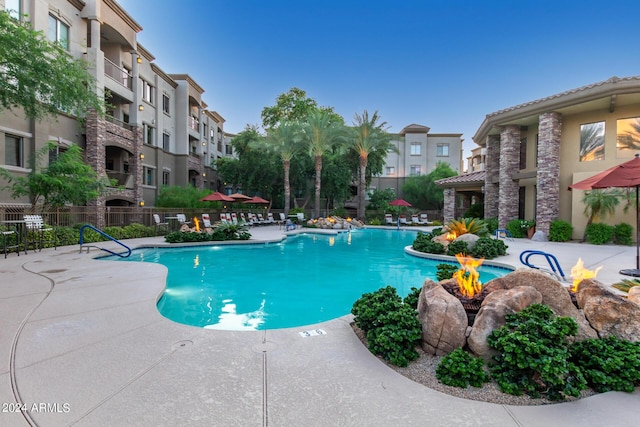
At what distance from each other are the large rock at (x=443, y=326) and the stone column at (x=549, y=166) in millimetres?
14972

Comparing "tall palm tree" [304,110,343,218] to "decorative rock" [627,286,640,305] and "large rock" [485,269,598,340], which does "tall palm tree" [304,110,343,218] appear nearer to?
"large rock" [485,269,598,340]

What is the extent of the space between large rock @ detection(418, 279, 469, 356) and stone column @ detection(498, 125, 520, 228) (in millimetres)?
16843

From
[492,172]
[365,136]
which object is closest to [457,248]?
[492,172]

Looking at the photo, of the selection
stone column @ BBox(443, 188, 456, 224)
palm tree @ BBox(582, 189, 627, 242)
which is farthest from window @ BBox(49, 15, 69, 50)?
stone column @ BBox(443, 188, 456, 224)

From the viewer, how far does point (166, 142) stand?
2750cm

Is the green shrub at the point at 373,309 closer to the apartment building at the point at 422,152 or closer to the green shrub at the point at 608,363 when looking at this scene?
the green shrub at the point at 608,363

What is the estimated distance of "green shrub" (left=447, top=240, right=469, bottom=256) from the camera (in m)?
11.7

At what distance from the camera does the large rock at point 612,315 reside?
350 cm

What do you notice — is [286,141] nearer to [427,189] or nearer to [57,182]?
[427,189]

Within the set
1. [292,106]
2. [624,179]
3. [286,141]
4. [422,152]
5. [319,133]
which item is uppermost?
[292,106]

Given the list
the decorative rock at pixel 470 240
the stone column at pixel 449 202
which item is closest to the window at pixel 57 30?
the decorative rock at pixel 470 240

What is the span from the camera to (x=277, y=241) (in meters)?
16.5

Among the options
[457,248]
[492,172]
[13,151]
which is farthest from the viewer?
[492,172]

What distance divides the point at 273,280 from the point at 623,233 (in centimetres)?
1443
